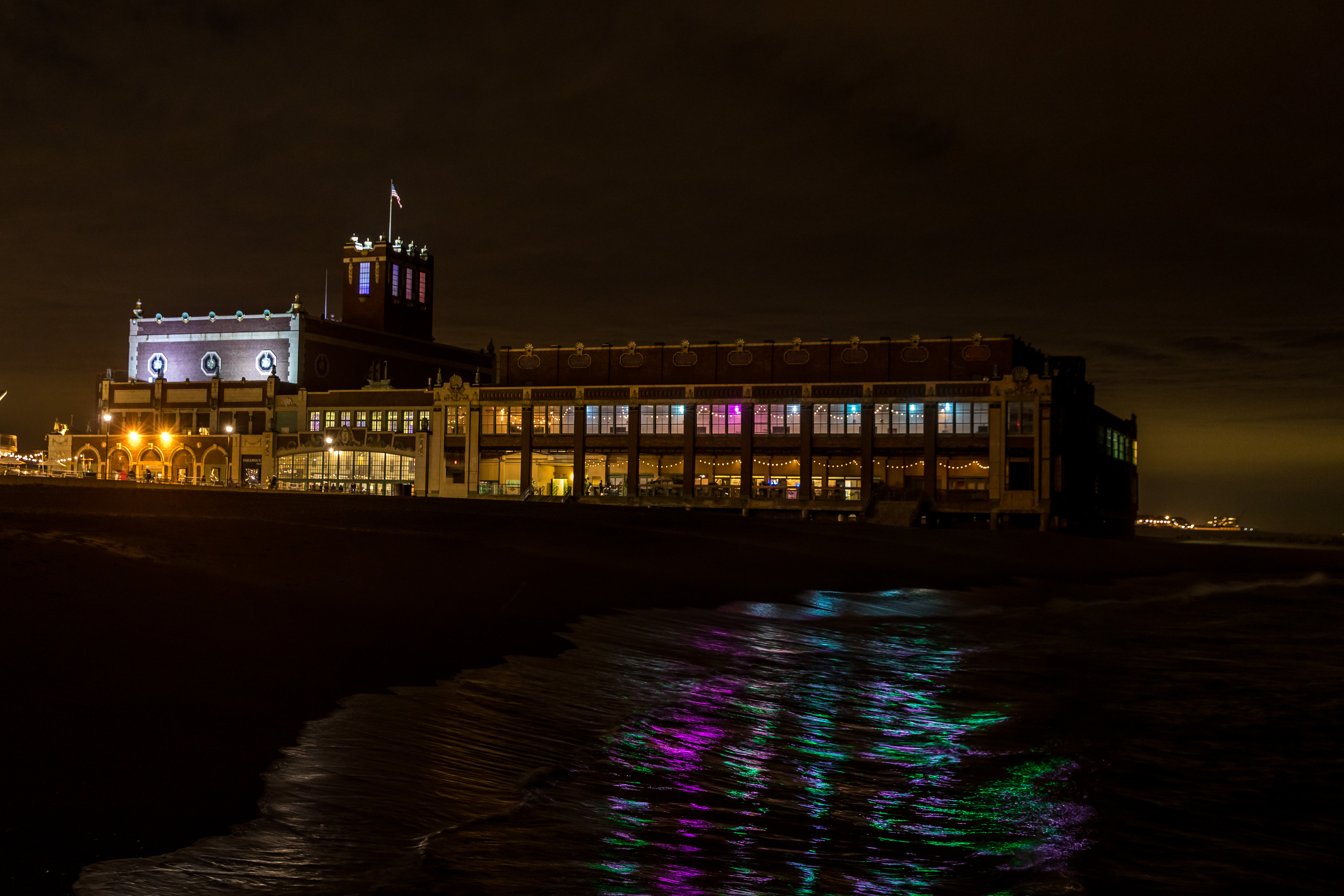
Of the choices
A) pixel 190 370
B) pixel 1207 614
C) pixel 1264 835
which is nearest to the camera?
pixel 1264 835

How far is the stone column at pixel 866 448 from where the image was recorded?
7806 cm

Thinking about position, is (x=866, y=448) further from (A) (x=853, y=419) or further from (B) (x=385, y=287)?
(B) (x=385, y=287)

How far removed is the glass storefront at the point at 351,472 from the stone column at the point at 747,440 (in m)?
29.8

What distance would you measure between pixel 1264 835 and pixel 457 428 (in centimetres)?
8428

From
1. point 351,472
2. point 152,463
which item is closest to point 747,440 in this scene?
point 351,472

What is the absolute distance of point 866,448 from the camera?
78875 mm

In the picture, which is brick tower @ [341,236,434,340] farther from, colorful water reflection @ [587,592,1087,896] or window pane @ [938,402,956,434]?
colorful water reflection @ [587,592,1087,896]

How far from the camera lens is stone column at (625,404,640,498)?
278 feet

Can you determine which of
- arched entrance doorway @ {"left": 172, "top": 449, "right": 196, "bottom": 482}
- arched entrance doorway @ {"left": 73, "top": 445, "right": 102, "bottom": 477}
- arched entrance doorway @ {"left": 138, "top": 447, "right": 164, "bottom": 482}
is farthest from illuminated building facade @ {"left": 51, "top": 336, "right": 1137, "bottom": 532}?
arched entrance doorway @ {"left": 73, "top": 445, "right": 102, "bottom": 477}

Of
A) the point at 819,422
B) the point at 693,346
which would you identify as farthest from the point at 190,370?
the point at 819,422

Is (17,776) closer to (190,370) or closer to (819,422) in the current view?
(819,422)

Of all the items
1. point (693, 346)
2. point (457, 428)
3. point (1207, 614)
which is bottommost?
point (1207, 614)

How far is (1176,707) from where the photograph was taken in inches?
618

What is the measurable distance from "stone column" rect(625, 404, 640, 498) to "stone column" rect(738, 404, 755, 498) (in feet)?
28.9
